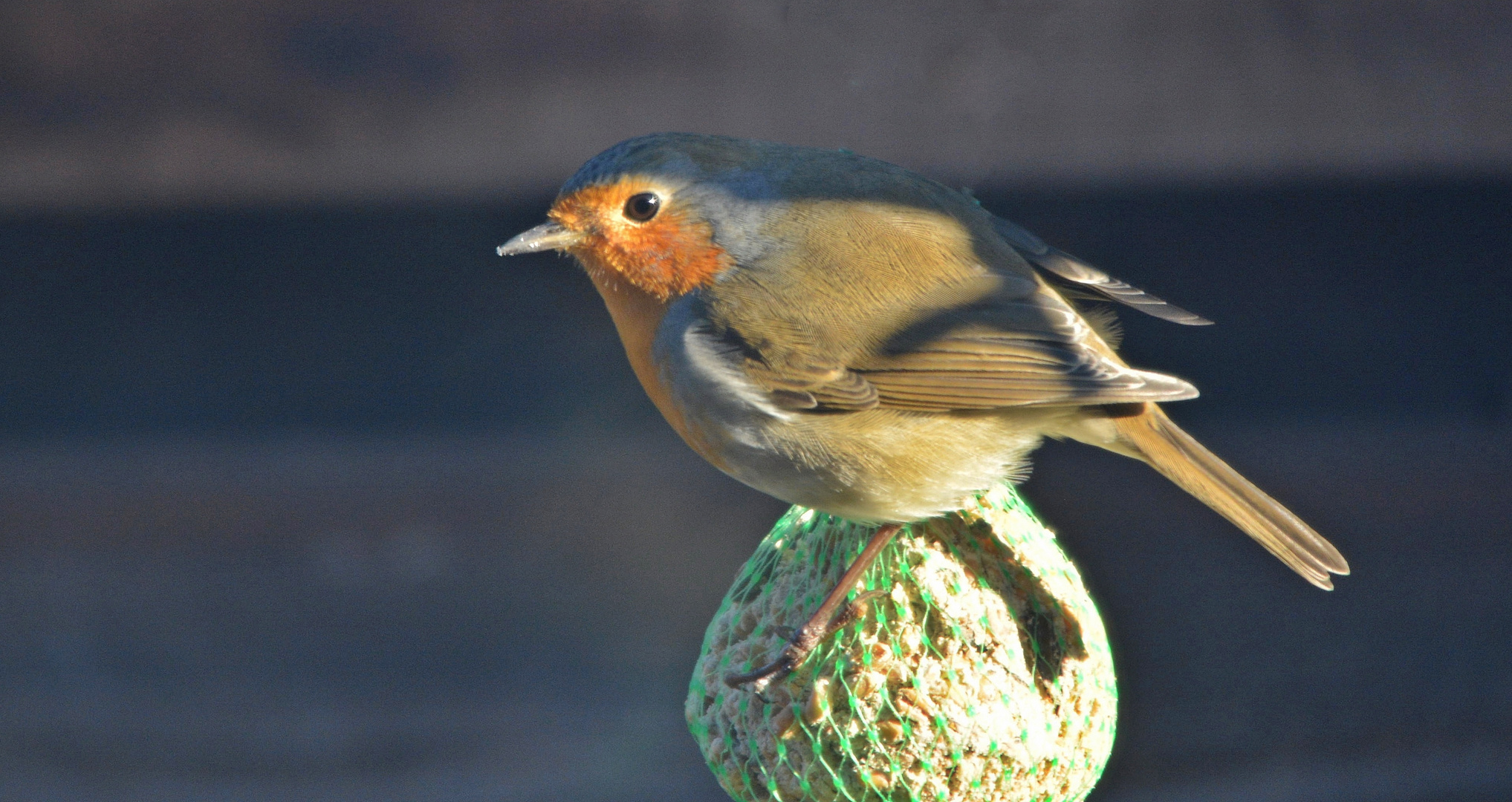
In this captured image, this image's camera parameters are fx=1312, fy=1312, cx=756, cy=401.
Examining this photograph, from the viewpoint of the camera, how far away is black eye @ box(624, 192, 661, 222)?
80.0 inches

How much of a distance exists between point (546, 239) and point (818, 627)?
0.72 metres

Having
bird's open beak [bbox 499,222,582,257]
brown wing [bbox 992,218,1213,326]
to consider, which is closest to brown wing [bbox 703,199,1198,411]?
brown wing [bbox 992,218,1213,326]

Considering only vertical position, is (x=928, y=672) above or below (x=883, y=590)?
below

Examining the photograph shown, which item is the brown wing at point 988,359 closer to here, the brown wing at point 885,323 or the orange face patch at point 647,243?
the brown wing at point 885,323

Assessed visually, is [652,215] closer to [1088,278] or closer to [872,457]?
[872,457]

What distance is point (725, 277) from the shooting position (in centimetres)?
208

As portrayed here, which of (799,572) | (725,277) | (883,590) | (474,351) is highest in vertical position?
(474,351)

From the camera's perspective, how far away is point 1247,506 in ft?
6.89

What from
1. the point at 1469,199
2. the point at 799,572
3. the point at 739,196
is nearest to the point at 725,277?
the point at 739,196

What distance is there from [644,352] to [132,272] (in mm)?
3418

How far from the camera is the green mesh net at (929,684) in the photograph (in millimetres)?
1896

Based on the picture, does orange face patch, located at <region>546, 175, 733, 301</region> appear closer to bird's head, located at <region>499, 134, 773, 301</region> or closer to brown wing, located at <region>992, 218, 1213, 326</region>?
bird's head, located at <region>499, 134, 773, 301</region>

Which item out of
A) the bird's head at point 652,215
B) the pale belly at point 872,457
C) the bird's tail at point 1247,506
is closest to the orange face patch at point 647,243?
the bird's head at point 652,215

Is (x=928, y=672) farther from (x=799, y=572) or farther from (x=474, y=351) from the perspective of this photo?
(x=474, y=351)
